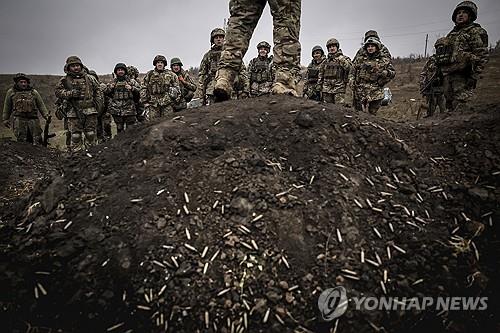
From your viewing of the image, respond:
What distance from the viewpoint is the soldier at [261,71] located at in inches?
385

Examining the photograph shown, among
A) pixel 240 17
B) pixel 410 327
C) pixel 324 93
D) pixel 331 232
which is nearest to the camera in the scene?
pixel 410 327

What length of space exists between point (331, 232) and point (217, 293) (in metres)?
0.86

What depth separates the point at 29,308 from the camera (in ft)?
6.53

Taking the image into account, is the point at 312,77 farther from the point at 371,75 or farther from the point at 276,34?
the point at 276,34

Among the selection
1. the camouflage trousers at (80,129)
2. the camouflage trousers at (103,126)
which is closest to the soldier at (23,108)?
the camouflage trousers at (80,129)

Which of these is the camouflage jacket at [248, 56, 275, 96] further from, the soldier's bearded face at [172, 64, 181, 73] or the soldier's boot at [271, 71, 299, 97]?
the soldier's boot at [271, 71, 299, 97]

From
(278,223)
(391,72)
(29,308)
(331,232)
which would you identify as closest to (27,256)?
(29,308)

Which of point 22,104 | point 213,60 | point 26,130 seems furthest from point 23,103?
point 213,60

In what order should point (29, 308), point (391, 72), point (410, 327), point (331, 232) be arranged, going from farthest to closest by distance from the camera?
point (391, 72), point (331, 232), point (29, 308), point (410, 327)

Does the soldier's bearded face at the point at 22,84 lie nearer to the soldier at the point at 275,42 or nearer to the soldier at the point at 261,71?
the soldier at the point at 261,71

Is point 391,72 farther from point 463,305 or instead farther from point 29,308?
point 29,308

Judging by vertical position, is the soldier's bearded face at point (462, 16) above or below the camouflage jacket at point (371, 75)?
above

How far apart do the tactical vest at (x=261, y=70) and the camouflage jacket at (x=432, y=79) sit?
406 centimetres

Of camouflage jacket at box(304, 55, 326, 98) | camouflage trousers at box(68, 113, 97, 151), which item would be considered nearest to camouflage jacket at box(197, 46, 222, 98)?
camouflage trousers at box(68, 113, 97, 151)
